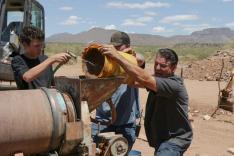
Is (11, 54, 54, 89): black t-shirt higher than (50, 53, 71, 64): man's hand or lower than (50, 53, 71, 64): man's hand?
lower

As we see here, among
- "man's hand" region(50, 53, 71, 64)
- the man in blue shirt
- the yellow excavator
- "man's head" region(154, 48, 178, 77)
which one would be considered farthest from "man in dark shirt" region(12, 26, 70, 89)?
the yellow excavator

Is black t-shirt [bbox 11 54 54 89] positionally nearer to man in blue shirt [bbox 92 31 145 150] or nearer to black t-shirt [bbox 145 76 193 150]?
black t-shirt [bbox 145 76 193 150]

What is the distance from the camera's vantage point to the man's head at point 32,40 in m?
4.15

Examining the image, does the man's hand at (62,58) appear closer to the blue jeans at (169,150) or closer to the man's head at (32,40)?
the man's head at (32,40)

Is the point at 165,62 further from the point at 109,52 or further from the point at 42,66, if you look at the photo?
the point at 42,66

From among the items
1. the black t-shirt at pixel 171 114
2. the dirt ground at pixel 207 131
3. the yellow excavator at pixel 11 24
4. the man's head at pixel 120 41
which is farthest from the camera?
the yellow excavator at pixel 11 24

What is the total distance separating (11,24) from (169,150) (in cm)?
951

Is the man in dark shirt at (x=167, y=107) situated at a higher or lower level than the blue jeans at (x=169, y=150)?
higher

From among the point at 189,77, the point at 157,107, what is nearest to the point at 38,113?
the point at 157,107

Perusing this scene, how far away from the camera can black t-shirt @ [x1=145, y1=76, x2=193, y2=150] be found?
429 centimetres

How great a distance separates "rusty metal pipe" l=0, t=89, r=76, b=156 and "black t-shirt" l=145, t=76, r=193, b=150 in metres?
1.16

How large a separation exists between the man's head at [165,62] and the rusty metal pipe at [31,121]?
1197mm

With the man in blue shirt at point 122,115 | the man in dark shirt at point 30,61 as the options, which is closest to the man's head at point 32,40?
the man in dark shirt at point 30,61

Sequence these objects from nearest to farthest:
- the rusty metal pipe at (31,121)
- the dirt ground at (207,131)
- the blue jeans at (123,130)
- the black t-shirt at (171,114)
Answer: the rusty metal pipe at (31,121), the black t-shirt at (171,114), the blue jeans at (123,130), the dirt ground at (207,131)
